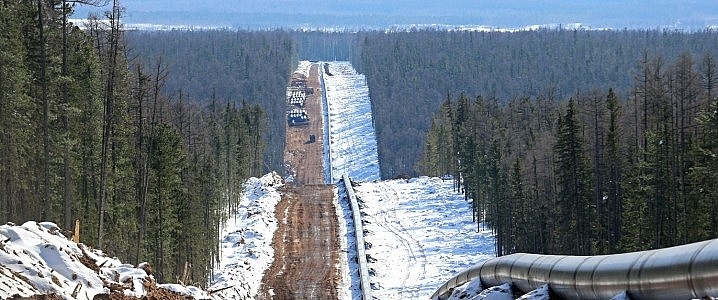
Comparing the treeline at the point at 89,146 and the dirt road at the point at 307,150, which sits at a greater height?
the treeline at the point at 89,146

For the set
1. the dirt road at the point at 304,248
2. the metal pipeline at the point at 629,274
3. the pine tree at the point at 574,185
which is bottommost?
the dirt road at the point at 304,248

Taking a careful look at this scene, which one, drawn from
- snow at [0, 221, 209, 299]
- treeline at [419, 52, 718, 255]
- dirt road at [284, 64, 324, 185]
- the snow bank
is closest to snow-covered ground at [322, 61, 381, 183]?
dirt road at [284, 64, 324, 185]

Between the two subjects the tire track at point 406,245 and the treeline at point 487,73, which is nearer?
the tire track at point 406,245

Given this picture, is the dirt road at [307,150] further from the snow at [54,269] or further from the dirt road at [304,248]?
the snow at [54,269]

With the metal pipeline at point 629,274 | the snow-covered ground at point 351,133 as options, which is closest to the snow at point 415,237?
the metal pipeline at point 629,274

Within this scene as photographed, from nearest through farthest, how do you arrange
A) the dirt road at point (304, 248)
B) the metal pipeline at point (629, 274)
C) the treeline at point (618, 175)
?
1. the metal pipeline at point (629, 274)
2. the treeline at point (618, 175)
3. the dirt road at point (304, 248)

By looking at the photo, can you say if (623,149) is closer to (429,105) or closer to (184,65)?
(429,105)

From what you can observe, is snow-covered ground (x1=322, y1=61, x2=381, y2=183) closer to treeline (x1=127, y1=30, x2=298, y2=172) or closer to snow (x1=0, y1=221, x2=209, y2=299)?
treeline (x1=127, y1=30, x2=298, y2=172)
